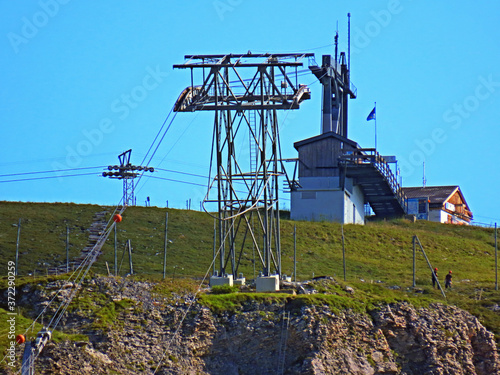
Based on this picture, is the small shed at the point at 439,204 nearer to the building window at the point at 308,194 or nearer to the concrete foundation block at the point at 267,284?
the building window at the point at 308,194

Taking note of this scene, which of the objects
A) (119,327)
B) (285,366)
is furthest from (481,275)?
(119,327)

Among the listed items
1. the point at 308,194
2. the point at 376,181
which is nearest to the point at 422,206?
the point at 376,181

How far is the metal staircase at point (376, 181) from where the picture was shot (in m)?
81.6

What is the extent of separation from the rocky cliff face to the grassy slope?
521 centimetres

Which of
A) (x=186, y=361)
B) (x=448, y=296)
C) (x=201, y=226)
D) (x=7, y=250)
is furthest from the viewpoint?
(x=201, y=226)

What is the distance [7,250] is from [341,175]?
31.4m

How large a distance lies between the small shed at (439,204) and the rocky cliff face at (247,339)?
54.1 meters

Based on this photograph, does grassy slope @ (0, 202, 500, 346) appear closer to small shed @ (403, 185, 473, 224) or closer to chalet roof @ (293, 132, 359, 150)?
chalet roof @ (293, 132, 359, 150)

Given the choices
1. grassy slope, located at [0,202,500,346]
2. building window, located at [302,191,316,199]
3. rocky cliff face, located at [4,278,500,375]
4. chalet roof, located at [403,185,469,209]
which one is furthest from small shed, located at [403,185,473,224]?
rocky cliff face, located at [4,278,500,375]

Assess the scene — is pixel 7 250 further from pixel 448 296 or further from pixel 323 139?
pixel 323 139

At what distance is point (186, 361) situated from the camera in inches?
1547

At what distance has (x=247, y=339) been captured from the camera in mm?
40906

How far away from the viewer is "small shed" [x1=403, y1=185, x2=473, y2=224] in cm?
9869

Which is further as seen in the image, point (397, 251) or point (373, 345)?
point (397, 251)
